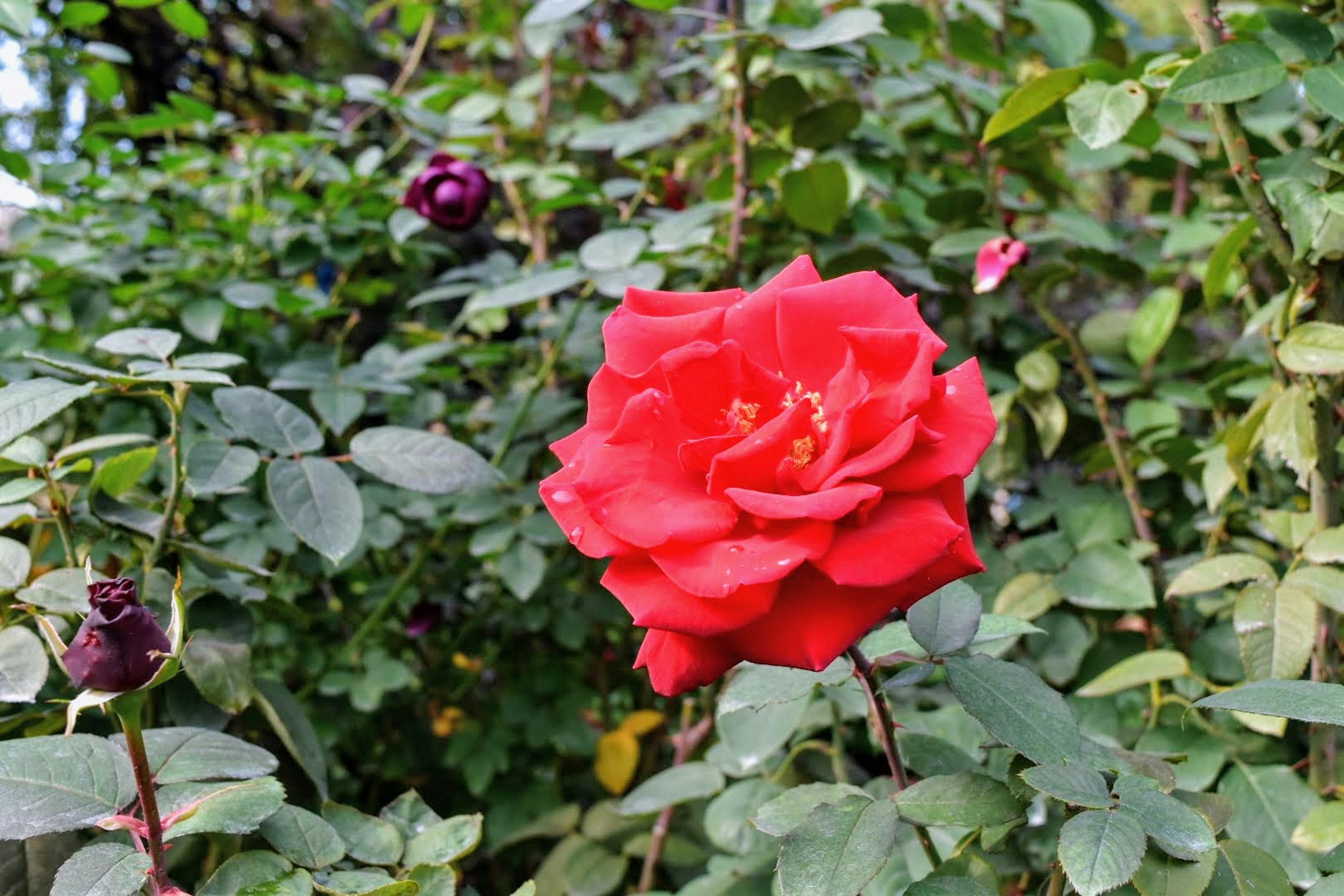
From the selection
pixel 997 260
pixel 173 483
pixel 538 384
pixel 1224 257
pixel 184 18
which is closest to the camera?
pixel 173 483

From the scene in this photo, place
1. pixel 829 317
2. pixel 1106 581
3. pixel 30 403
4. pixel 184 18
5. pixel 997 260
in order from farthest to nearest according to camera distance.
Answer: pixel 184 18
pixel 997 260
pixel 1106 581
pixel 30 403
pixel 829 317

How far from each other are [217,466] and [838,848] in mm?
589

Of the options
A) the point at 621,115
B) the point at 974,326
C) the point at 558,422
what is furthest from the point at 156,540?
the point at 621,115

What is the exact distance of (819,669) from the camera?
48 cm

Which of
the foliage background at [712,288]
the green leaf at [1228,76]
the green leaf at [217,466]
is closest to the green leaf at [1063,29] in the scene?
the foliage background at [712,288]

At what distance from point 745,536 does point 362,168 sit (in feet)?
3.64

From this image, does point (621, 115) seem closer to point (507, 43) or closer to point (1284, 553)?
point (507, 43)

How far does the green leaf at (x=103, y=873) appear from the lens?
0.49 metres

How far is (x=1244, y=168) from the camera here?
2.69 ft

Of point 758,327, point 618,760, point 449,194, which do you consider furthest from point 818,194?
point 618,760

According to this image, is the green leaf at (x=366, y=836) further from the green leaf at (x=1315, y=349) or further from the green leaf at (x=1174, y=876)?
the green leaf at (x=1315, y=349)

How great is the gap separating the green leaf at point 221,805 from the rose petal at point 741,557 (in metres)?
0.26

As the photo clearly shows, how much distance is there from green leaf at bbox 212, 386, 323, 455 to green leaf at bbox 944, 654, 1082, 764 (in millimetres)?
551

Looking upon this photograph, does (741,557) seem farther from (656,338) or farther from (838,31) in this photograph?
(838,31)
